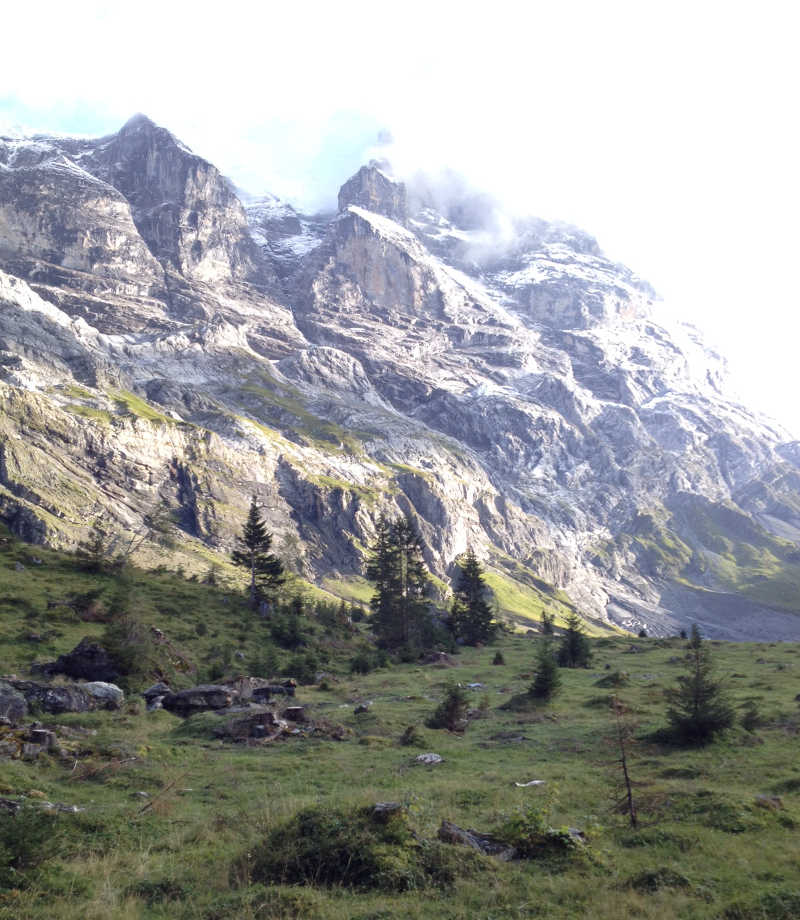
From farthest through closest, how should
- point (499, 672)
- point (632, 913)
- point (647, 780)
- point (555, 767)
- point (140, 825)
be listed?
point (499, 672) < point (555, 767) < point (647, 780) < point (140, 825) < point (632, 913)

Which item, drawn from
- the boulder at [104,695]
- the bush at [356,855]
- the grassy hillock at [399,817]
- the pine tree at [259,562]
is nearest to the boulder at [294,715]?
the grassy hillock at [399,817]

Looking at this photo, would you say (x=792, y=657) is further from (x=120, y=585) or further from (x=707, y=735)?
(x=120, y=585)

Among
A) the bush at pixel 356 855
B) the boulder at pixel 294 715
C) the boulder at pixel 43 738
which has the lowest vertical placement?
the boulder at pixel 294 715

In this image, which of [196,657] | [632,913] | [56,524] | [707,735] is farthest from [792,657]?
[56,524]

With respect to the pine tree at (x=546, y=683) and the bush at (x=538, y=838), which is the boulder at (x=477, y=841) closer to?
the bush at (x=538, y=838)

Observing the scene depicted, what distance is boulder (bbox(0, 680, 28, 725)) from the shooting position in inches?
805

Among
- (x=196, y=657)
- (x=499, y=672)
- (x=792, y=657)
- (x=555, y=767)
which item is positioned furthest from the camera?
(x=792, y=657)

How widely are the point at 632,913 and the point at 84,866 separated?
974 cm

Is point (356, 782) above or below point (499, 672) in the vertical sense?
above

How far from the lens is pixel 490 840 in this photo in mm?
12516

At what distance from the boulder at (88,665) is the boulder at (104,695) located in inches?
153

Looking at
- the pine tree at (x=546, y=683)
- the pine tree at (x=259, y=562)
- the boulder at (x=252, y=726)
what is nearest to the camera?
the boulder at (x=252, y=726)

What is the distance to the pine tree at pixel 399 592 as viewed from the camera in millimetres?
69438

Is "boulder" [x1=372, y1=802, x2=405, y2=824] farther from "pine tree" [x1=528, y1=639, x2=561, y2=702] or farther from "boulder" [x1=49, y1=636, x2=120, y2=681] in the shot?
"boulder" [x1=49, y1=636, x2=120, y2=681]
